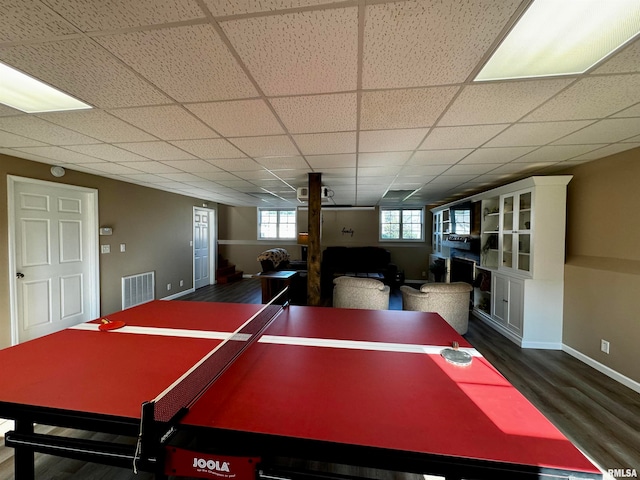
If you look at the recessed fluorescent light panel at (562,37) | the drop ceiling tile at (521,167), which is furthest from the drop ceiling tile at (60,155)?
the drop ceiling tile at (521,167)

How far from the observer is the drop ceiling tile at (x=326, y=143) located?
7.30 ft

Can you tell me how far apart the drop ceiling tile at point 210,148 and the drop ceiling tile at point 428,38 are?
1.63m

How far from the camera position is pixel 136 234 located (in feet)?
15.2

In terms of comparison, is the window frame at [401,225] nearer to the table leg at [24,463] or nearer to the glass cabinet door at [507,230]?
the glass cabinet door at [507,230]

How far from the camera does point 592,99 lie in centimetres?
160

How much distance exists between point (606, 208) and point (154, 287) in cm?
715

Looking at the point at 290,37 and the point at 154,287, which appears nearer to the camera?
the point at 290,37

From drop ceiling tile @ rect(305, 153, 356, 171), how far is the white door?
4557 millimetres

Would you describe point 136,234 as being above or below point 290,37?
below

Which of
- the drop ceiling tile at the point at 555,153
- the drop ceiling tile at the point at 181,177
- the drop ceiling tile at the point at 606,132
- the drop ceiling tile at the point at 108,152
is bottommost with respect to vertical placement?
the drop ceiling tile at the point at 606,132

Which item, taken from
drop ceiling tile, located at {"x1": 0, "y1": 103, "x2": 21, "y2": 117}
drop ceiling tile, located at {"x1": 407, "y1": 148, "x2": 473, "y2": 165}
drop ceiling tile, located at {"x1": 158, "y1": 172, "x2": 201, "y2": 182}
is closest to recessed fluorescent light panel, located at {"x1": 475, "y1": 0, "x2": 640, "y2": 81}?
drop ceiling tile, located at {"x1": 407, "y1": 148, "x2": 473, "y2": 165}

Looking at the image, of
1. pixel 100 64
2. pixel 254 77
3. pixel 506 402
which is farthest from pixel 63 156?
pixel 506 402

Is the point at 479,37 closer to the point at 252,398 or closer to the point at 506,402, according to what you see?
the point at 506,402

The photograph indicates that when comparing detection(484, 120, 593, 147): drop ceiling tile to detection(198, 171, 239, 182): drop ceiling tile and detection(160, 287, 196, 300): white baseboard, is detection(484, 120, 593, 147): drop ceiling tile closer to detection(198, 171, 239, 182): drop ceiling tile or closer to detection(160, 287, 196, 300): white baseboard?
detection(198, 171, 239, 182): drop ceiling tile
